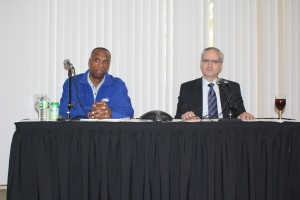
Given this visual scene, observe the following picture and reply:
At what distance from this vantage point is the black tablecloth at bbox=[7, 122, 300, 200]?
181 centimetres

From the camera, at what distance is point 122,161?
5.94ft

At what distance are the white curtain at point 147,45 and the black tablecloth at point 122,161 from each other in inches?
70.2

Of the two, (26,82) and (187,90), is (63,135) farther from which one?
(26,82)

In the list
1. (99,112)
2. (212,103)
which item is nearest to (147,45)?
(212,103)

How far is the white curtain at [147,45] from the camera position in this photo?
350 cm

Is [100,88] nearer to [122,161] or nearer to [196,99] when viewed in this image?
[196,99]

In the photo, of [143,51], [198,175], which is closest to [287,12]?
[143,51]

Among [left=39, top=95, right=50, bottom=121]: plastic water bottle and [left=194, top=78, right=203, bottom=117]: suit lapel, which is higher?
[left=194, top=78, right=203, bottom=117]: suit lapel

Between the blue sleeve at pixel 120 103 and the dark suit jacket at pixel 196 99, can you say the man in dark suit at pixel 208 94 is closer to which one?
the dark suit jacket at pixel 196 99

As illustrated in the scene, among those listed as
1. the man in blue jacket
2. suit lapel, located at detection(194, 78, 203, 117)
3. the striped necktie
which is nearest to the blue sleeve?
the man in blue jacket

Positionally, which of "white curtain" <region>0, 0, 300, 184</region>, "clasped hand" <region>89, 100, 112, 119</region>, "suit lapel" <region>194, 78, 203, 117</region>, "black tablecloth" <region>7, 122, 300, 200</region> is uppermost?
"white curtain" <region>0, 0, 300, 184</region>

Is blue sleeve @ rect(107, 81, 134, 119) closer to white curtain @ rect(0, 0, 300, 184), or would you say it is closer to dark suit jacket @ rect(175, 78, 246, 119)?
dark suit jacket @ rect(175, 78, 246, 119)

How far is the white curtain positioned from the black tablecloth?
5.85 ft

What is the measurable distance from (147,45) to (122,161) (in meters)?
2.00
